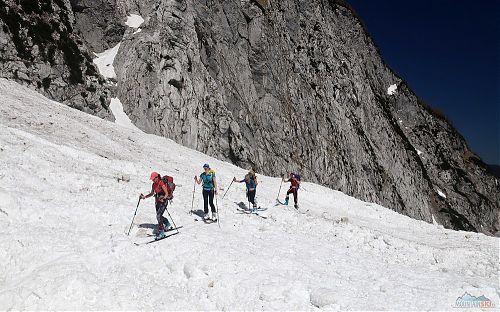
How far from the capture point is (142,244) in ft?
32.4

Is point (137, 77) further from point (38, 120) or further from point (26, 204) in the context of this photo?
point (26, 204)

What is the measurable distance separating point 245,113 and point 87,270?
46.2m

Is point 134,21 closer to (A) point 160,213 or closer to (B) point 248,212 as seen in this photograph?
(B) point 248,212

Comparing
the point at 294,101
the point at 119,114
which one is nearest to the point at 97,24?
the point at 119,114

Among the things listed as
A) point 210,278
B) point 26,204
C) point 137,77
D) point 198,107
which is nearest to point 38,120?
point 26,204

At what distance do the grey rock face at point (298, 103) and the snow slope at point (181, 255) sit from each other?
2766cm

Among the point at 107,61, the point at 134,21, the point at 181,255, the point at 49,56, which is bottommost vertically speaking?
the point at 181,255

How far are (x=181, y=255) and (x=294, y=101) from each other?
182ft

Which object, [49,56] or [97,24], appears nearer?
[49,56]

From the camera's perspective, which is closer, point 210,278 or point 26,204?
point 210,278

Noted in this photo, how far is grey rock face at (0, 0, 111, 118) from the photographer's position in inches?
1351

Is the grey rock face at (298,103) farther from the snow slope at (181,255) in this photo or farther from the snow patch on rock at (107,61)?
the snow slope at (181,255)

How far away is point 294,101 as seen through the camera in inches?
2470

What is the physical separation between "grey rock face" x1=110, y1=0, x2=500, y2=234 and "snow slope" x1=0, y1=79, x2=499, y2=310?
2766cm
